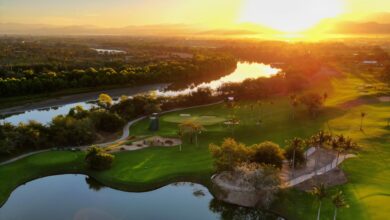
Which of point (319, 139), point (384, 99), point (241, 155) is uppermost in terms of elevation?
point (319, 139)

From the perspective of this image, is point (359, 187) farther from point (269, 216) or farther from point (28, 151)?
point (28, 151)

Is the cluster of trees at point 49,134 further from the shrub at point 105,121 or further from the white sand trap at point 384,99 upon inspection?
the white sand trap at point 384,99

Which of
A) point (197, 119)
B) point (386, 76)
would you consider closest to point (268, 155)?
point (197, 119)

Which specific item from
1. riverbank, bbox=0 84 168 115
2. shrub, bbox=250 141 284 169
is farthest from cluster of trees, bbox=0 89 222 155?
shrub, bbox=250 141 284 169

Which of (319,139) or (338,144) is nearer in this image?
(338,144)

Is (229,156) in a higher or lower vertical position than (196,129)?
higher

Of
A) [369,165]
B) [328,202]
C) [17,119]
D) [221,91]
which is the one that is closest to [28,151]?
[17,119]

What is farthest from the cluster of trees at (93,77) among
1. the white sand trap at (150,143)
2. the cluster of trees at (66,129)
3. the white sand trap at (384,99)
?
the white sand trap at (384,99)

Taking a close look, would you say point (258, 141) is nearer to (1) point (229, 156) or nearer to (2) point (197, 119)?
(2) point (197, 119)
